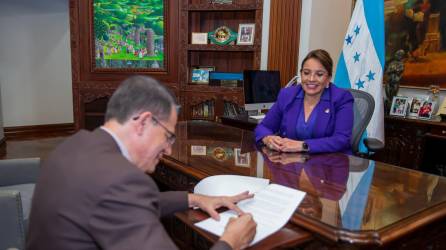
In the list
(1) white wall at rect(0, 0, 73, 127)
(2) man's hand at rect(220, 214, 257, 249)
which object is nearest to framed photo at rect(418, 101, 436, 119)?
(2) man's hand at rect(220, 214, 257, 249)

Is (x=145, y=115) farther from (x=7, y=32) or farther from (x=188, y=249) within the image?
(x=7, y=32)

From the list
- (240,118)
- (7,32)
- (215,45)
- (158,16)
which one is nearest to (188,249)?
(240,118)

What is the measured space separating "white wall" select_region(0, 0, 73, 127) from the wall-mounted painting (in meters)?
4.75

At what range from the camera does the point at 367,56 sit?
3387mm

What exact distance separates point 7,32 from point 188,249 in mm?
5502

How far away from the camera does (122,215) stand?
30.2 inches

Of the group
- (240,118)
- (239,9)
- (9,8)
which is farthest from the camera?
(9,8)

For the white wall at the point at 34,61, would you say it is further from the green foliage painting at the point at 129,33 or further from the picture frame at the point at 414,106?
the picture frame at the point at 414,106

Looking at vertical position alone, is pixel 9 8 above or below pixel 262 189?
above

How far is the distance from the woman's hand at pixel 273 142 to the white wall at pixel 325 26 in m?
2.11

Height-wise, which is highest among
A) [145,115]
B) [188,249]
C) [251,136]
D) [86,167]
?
[145,115]

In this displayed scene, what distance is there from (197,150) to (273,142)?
1.38ft

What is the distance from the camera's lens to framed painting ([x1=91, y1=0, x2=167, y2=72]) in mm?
4055

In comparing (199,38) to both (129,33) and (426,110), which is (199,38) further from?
(426,110)
